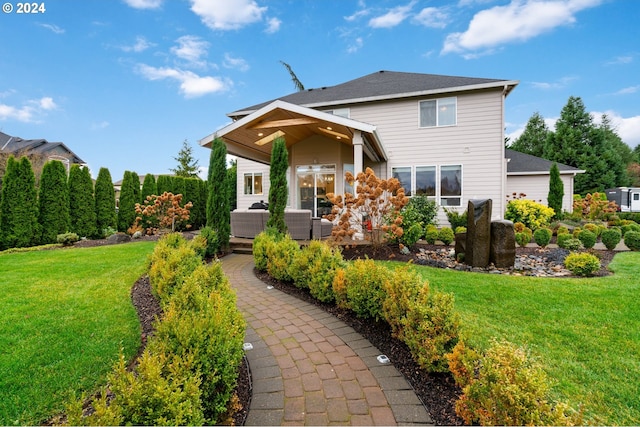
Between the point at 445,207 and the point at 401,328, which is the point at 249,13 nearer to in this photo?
the point at 445,207

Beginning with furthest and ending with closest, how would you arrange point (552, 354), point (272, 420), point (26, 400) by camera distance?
1. point (552, 354)
2. point (26, 400)
3. point (272, 420)

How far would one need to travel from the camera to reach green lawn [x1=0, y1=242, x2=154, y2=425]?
83.6 inches

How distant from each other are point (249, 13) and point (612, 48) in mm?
12821

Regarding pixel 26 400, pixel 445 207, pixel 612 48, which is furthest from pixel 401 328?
pixel 612 48

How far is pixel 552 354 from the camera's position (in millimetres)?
2596

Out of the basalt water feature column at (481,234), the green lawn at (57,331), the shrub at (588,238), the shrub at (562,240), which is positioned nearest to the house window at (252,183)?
the green lawn at (57,331)

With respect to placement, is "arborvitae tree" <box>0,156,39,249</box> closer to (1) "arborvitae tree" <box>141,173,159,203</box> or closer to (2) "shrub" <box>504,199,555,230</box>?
(1) "arborvitae tree" <box>141,173,159,203</box>

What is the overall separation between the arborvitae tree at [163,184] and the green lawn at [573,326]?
42.0 feet

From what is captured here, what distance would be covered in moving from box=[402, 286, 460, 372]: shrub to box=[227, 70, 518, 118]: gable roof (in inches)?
411

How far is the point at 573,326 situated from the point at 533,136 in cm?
3759

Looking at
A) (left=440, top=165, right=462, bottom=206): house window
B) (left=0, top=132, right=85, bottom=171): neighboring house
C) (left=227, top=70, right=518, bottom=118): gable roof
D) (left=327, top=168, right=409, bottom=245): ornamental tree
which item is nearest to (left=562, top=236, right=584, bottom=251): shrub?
(left=440, top=165, right=462, bottom=206): house window

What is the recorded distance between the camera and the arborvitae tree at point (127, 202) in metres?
11.9

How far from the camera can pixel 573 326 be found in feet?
10.3

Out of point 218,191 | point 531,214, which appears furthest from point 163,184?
point 531,214
